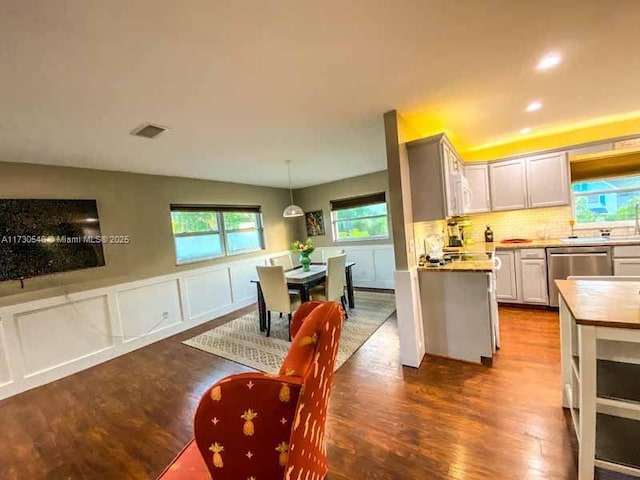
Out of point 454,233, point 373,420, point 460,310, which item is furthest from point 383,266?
point 373,420

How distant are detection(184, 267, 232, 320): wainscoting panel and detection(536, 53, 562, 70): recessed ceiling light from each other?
15.3 feet

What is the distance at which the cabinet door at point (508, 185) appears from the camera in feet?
12.6

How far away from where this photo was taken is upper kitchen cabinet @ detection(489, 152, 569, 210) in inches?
142

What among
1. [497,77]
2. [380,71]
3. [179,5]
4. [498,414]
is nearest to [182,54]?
[179,5]

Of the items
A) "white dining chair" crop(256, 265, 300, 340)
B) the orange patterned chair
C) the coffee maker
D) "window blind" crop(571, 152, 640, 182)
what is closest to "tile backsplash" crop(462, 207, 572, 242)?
the coffee maker

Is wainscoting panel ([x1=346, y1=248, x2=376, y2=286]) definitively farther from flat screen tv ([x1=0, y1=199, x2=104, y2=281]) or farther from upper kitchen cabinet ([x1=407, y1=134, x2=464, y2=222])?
flat screen tv ([x1=0, y1=199, x2=104, y2=281])

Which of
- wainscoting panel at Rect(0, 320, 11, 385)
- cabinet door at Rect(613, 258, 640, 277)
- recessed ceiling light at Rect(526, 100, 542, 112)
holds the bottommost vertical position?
wainscoting panel at Rect(0, 320, 11, 385)

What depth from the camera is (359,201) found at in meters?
5.66

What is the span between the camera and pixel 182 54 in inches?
57.2

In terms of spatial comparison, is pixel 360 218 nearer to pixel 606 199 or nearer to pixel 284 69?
pixel 606 199

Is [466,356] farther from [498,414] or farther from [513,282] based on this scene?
[513,282]

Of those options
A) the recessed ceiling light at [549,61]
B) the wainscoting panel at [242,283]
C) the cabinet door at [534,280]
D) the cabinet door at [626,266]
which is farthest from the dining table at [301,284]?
the cabinet door at [626,266]

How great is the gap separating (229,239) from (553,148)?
17.0 feet

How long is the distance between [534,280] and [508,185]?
54.5 inches
